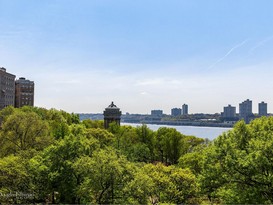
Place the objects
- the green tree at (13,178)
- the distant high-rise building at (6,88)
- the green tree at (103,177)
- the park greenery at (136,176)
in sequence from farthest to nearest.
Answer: the distant high-rise building at (6,88) < the green tree at (13,178) < the green tree at (103,177) < the park greenery at (136,176)

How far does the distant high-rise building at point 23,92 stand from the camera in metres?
129

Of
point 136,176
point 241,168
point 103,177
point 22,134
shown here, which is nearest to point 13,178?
point 103,177

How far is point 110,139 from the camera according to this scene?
57.7 metres

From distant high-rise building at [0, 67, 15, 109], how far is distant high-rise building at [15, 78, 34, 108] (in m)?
12.8

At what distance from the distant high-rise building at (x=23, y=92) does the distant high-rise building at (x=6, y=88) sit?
12.8 meters

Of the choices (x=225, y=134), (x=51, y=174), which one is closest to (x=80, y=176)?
(x=51, y=174)

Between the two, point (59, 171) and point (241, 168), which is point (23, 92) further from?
point (241, 168)

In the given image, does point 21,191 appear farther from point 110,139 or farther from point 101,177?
point 110,139

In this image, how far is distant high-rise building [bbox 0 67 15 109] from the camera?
10681cm

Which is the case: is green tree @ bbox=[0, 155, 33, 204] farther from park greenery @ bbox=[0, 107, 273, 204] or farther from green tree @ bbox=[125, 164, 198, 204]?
green tree @ bbox=[125, 164, 198, 204]

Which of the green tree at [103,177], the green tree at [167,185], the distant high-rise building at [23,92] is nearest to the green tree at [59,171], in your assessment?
the green tree at [103,177]

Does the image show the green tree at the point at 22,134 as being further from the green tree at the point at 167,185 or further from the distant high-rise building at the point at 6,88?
the distant high-rise building at the point at 6,88

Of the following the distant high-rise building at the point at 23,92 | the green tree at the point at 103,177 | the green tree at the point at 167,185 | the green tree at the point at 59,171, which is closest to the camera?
the green tree at the point at 103,177

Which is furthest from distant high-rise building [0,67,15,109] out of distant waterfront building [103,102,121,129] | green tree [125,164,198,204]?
green tree [125,164,198,204]
